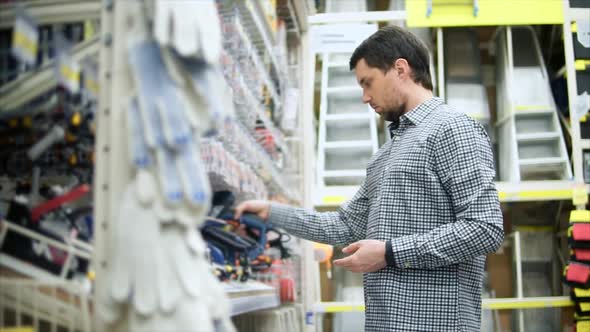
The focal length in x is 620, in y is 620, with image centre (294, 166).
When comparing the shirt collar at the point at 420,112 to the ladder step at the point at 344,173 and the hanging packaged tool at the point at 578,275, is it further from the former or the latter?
the hanging packaged tool at the point at 578,275

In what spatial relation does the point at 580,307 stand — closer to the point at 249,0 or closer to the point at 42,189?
the point at 249,0

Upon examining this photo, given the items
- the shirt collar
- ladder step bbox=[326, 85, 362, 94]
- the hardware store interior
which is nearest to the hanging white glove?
the hardware store interior

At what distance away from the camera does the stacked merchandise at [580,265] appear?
3098 millimetres

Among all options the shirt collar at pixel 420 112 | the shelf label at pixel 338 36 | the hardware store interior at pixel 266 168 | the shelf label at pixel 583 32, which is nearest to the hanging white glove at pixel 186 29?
the hardware store interior at pixel 266 168

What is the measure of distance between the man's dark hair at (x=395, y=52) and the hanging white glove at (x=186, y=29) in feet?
3.28

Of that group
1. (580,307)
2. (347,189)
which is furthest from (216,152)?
(580,307)

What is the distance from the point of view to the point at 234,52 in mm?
1850

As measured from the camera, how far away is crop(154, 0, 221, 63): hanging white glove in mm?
735

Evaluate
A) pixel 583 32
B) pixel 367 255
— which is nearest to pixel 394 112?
pixel 367 255

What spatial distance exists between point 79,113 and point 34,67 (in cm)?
8

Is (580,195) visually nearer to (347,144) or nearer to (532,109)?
(532,109)

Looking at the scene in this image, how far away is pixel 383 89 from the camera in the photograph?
1.73 meters

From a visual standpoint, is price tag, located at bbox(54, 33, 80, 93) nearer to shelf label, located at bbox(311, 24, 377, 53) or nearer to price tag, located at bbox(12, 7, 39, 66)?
price tag, located at bbox(12, 7, 39, 66)

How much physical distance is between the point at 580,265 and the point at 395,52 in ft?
6.57
